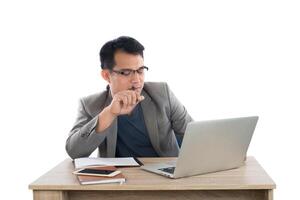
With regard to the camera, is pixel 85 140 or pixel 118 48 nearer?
pixel 85 140

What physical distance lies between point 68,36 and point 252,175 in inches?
80.5

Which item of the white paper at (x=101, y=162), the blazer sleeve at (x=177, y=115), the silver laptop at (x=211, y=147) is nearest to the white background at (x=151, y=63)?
the blazer sleeve at (x=177, y=115)

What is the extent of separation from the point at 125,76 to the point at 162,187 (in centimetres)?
86

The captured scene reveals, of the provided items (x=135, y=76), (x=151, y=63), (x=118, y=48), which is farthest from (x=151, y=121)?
(x=151, y=63)

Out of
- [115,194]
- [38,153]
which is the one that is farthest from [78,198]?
[38,153]

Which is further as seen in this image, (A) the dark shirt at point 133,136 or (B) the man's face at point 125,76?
(A) the dark shirt at point 133,136

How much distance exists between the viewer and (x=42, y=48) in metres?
3.51

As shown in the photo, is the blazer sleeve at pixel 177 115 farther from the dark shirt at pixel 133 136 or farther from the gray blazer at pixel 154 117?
the dark shirt at pixel 133 136

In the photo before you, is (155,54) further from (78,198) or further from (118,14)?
(78,198)

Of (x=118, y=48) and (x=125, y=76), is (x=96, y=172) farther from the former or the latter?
(x=118, y=48)

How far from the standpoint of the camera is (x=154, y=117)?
104 inches

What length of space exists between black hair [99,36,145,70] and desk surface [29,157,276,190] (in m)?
0.77

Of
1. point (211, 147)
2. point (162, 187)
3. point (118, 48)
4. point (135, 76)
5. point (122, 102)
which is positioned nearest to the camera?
point (162, 187)

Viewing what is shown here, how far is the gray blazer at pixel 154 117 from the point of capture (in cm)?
258
